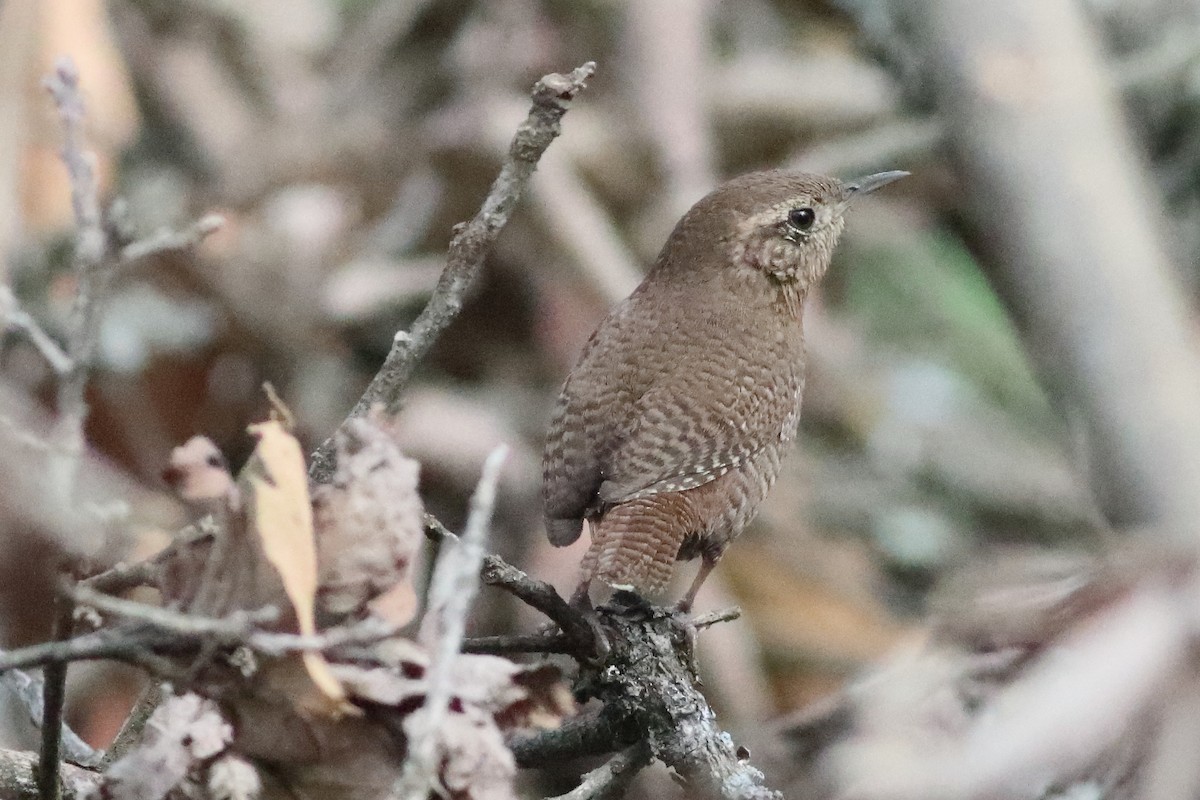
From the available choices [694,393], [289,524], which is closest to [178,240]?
[289,524]

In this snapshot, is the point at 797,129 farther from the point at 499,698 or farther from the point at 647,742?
the point at 499,698

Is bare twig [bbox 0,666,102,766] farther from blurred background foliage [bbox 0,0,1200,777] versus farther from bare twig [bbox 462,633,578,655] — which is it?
blurred background foliage [bbox 0,0,1200,777]

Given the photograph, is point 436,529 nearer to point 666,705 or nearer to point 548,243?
point 666,705

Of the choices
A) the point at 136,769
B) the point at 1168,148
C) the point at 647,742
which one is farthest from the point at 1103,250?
the point at 1168,148

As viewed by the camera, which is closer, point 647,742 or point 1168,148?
point 647,742

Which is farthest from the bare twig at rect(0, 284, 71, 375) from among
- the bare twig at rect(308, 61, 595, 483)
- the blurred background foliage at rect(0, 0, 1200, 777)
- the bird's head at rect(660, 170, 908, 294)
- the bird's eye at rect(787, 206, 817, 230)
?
the blurred background foliage at rect(0, 0, 1200, 777)
